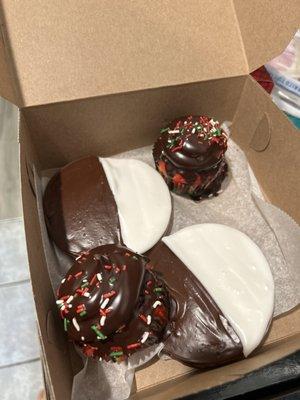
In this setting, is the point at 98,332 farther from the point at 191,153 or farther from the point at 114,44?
the point at 114,44

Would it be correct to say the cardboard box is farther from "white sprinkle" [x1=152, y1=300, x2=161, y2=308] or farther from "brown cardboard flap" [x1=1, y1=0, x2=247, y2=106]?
"white sprinkle" [x1=152, y1=300, x2=161, y2=308]

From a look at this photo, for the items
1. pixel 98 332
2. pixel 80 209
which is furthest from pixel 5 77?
pixel 98 332

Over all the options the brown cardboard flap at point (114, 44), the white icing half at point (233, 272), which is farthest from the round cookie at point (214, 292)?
the brown cardboard flap at point (114, 44)

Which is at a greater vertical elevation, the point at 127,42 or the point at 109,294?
the point at 127,42

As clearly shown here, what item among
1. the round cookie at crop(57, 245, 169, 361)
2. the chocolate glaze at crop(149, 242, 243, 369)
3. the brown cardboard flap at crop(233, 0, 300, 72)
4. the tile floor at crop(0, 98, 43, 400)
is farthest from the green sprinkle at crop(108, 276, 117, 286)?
the brown cardboard flap at crop(233, 0, 300, 72)

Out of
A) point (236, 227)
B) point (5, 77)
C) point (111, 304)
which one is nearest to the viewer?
point (111, 304)

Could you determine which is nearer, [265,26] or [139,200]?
[265,26]

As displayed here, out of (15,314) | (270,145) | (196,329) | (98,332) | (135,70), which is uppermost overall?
(135,70)
